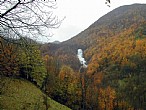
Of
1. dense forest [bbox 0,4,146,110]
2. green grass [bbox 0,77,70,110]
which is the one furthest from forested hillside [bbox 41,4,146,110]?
green grass [bbox 0,77,70,110]

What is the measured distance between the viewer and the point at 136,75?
15288cm

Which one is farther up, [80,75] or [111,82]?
[80,75]

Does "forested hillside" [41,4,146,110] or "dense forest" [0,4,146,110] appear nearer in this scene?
"dense forest" [0,4,146,110]

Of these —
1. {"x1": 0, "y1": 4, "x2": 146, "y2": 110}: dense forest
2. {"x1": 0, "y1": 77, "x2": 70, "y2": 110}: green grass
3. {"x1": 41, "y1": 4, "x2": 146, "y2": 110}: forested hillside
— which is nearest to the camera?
{"x1": 0, "y1": 4, "x2": 146, "y2": 110}: dense forest

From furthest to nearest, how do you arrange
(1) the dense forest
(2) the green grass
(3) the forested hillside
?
1. (3) the forested hillside
2. (2) the green grass
3. (1) the dense forest

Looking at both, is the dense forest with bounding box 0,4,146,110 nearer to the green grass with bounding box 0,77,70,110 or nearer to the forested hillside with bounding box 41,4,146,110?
the forested hillside with bounding box 41,4,146,110

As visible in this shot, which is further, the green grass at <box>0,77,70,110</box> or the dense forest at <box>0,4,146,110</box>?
the green grass at <box>0,77,70,110</box>

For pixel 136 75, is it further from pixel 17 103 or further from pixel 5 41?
pixel 5 41

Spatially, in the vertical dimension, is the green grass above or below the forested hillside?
above

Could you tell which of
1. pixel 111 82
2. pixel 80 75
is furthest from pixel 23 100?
pixel 111 82

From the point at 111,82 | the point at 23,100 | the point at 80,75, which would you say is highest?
the point at 23,100

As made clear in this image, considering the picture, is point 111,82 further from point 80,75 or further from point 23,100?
point 23,100

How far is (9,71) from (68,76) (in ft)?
241

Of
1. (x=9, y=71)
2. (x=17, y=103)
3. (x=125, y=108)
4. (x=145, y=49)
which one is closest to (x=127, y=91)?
(x=125, y=108)
